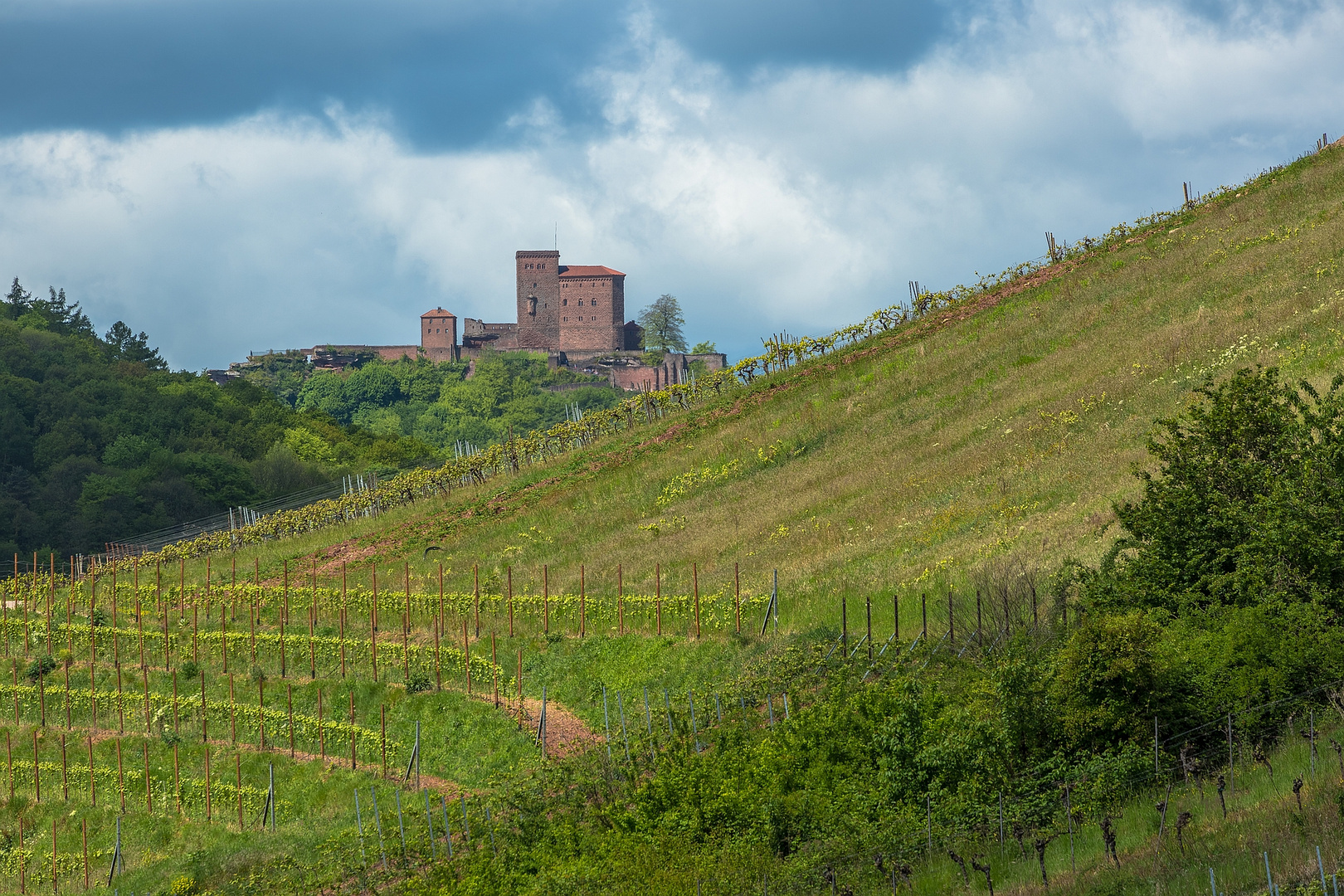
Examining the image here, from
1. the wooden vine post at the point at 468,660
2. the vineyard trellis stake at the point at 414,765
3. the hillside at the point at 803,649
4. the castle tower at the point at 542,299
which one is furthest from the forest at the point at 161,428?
the vineyard trellis stake at the point at 414,765

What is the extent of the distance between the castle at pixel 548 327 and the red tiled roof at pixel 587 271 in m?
0.10

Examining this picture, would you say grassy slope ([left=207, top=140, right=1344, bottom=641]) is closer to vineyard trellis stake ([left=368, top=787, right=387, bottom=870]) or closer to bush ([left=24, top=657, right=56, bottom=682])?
bush ([left=24, top=657, right=56, bottom=682])

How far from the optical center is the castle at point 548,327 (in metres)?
159

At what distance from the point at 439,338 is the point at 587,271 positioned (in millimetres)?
19993

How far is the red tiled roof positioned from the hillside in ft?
342

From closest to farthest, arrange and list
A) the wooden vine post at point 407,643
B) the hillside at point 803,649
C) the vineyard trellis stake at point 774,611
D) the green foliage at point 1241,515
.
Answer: the hillside at point 803,649 < the green foliage at point 1241,515 < the vineyard trellis stake at point 774,611 < the wooden vine post at point 407,643

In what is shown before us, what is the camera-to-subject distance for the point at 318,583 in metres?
43.6

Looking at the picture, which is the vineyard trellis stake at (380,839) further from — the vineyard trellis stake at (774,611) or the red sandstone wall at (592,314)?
the red sandstone wall at (592,314)

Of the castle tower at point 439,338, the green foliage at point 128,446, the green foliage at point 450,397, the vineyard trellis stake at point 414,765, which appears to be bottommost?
the vineyard trellis stake at point 414,765

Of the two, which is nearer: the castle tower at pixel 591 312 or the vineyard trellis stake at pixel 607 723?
the vineyard trellis stake at pixel 607 723

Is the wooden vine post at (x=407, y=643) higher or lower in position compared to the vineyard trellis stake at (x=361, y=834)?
higher

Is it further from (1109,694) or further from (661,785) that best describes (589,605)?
(1109,694)

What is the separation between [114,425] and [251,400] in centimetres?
2148

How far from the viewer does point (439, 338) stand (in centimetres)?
15862
